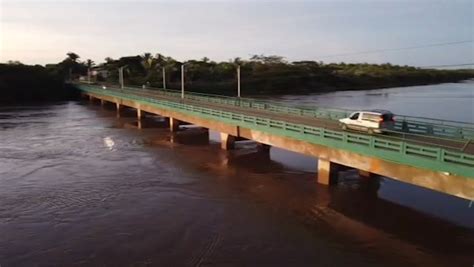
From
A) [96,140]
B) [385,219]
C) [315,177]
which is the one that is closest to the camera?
[385,219]

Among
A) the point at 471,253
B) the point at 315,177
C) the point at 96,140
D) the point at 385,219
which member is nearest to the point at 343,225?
the point at 385,219

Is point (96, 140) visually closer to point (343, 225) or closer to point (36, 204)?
point (36, 204)

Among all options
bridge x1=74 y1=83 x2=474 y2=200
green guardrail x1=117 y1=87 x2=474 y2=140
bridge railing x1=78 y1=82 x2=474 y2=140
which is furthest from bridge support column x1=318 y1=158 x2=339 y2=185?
green guardrail x1=117 y1=87 x2=474 y2=140

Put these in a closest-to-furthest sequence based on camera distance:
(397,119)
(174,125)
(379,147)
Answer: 1. (379,147)
2. (397,119)
3. (174,125)

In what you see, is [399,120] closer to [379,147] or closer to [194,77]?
[379,147]

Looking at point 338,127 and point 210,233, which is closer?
point 210,233

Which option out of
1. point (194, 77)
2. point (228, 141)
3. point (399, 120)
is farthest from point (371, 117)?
point (194, 77)

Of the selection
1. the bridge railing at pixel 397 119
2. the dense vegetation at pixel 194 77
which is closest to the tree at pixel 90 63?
the dense vegetation at pixel 194 77
